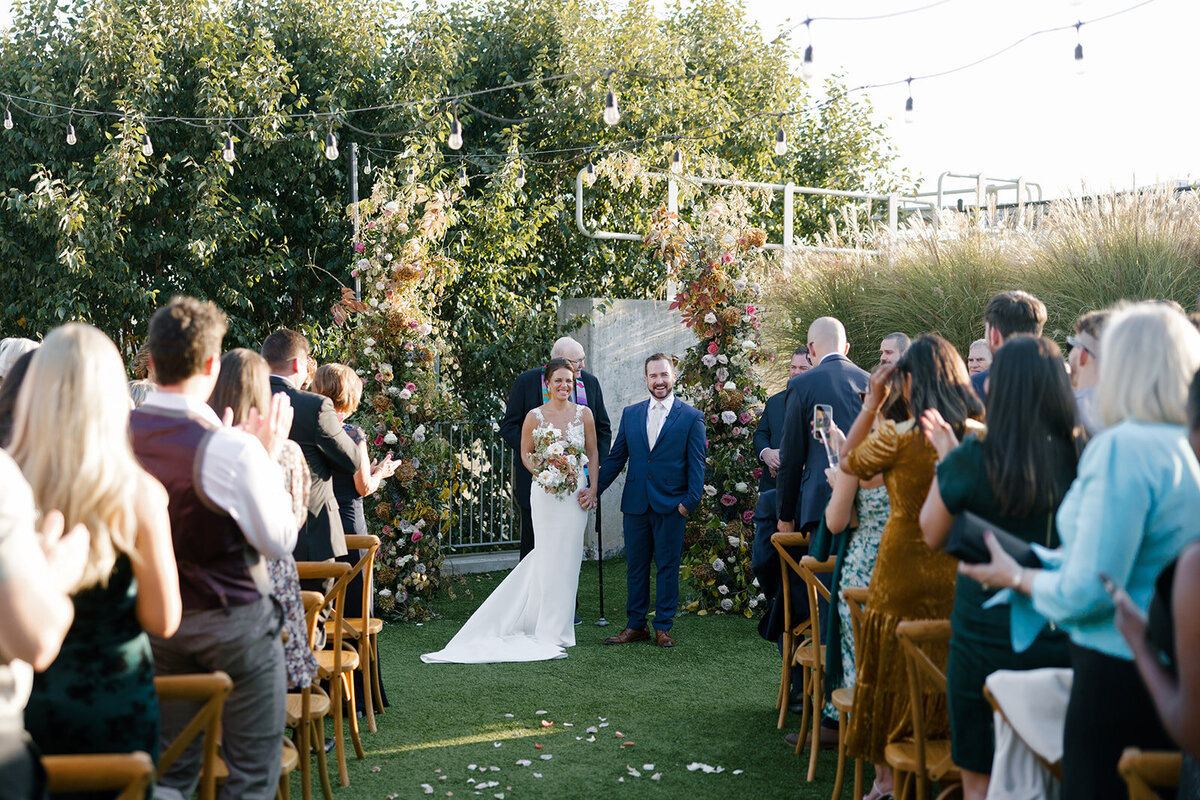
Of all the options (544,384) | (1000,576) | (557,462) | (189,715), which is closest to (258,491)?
(189,715)

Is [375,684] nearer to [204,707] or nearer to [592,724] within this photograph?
[592,724]

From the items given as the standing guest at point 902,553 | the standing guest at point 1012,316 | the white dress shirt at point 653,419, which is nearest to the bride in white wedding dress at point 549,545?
the white dress shirt at point 653,419

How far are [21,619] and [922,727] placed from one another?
89.7 inches

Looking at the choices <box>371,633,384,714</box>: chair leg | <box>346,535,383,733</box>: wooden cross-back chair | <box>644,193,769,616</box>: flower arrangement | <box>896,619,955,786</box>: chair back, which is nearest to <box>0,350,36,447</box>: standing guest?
<box>346,535,383,733</box>: wooden cross-back chair

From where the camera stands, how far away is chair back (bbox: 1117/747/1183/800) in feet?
6.37

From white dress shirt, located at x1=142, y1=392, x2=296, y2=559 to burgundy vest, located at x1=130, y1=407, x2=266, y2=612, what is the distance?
20 millimetres

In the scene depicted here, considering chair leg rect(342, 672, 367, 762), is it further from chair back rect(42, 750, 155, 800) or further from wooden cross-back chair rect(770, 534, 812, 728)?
chair back rect(42, 750, 155, 800)

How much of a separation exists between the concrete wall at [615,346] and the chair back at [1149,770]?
27.6 feet

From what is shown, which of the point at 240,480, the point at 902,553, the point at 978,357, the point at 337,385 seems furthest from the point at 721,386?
the point at 240,480

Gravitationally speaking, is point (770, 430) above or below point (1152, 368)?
below

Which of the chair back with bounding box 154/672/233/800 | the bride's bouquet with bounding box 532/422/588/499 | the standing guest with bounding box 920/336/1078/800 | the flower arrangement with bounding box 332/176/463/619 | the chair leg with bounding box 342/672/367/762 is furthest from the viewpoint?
the flower arrangement with bounding box 332/176/463/619

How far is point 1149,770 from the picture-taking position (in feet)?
6.37

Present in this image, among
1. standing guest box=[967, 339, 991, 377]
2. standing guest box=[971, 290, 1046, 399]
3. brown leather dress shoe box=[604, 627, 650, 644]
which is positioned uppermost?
standing guest box=[971, 290, 1046, 399]

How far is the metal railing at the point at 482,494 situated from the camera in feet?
32.9
